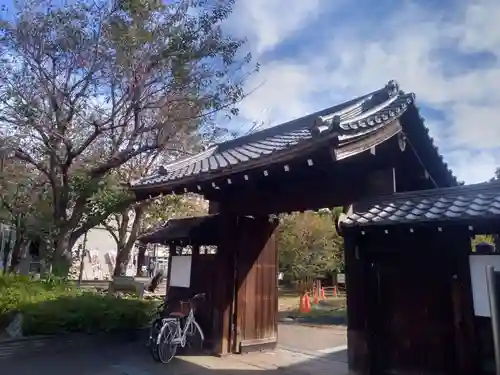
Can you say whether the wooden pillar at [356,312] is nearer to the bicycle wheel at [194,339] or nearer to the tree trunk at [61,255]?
the bicycle wheel at [194,339]

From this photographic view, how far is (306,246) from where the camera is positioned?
77.3ft

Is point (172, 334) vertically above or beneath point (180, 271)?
beneath

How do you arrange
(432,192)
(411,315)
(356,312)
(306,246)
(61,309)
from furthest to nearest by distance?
(306,246) → (61,309) → (356,312) → (432,192) → (411,315)

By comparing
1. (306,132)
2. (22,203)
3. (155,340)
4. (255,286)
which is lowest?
(155,340)

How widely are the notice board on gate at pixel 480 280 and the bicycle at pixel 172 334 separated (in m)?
5.11

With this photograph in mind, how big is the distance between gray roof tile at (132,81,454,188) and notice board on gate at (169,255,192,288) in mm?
1957

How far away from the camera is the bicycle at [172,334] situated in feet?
23.5

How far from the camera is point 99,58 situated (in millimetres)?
9758

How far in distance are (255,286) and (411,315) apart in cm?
378

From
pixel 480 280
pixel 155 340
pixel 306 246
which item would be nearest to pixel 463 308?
pixel 480 280

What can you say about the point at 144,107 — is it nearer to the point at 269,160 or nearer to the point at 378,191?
the point at 269,160

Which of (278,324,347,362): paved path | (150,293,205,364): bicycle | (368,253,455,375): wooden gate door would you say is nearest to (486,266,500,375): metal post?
(368,253,455,375): wooden gate door

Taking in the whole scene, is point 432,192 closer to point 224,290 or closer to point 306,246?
point 224,290

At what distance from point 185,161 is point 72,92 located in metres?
3.48
